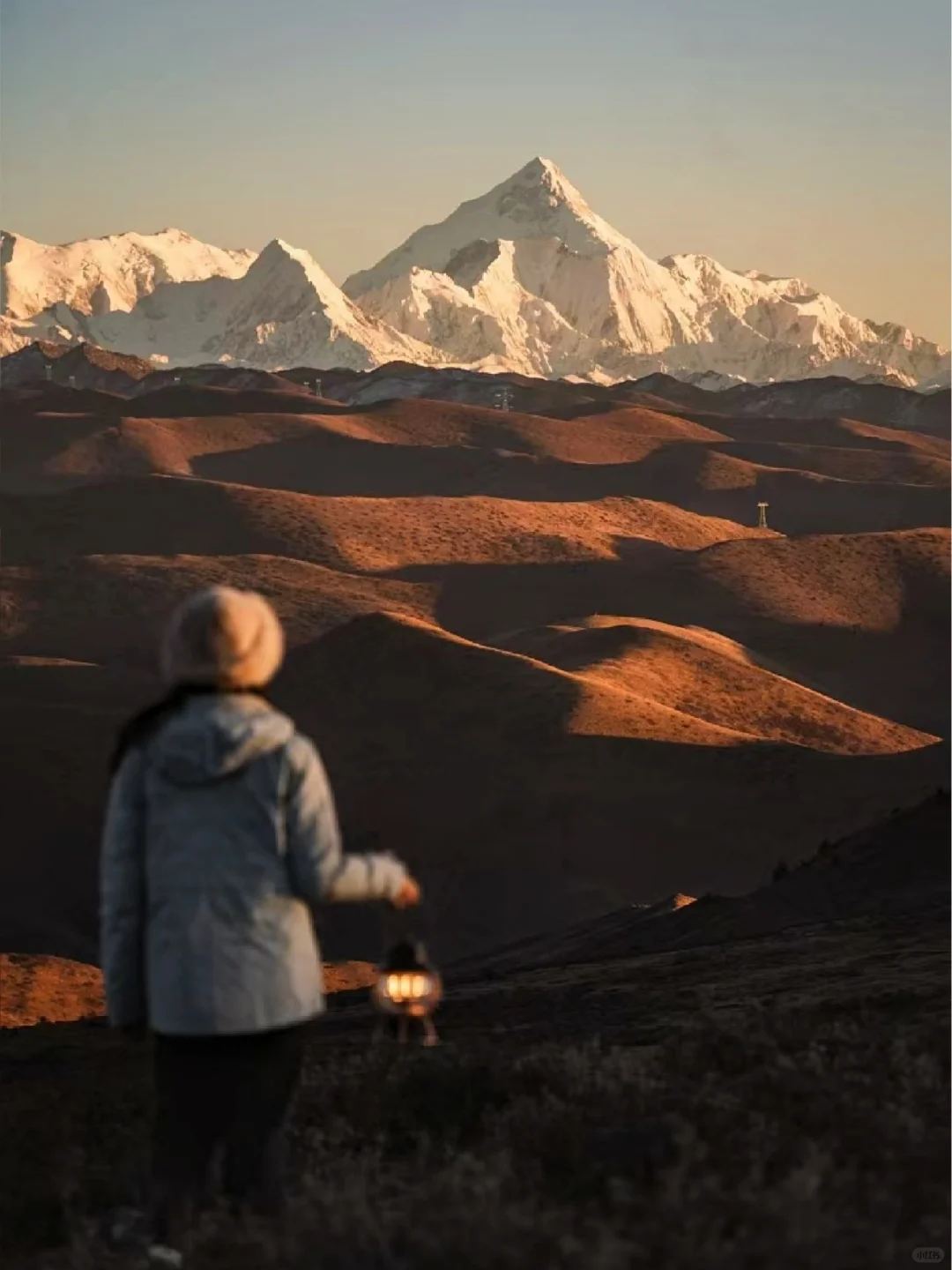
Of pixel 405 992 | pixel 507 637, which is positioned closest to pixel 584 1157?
pixel 405 992

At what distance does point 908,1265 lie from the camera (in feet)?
15.9

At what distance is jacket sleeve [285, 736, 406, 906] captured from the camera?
535 centimetres

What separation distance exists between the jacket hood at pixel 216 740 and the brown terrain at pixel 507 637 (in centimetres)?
2606

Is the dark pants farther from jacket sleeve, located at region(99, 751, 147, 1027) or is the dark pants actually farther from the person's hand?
the person's hand

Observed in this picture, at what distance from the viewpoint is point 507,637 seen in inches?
2744

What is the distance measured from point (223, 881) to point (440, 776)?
4419 centimetres

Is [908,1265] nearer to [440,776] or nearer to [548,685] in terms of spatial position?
[440,776]

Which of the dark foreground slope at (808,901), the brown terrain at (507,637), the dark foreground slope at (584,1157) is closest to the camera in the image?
the dark foreground slope at (584,1157)

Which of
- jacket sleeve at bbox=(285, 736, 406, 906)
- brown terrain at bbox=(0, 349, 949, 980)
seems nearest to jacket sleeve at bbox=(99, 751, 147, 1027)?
jacket sleeve at bbox=(285, 736, 406, 906)

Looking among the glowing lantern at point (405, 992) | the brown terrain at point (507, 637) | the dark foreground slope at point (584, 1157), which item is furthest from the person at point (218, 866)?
the brown terrain at point (507, 637)

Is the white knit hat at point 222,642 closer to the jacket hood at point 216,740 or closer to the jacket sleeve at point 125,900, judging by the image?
the jacket hood at point 216,740

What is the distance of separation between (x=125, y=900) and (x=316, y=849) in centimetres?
52

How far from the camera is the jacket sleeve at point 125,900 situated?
541 cm

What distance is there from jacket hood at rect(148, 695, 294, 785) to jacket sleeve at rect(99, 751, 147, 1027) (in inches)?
5.0
